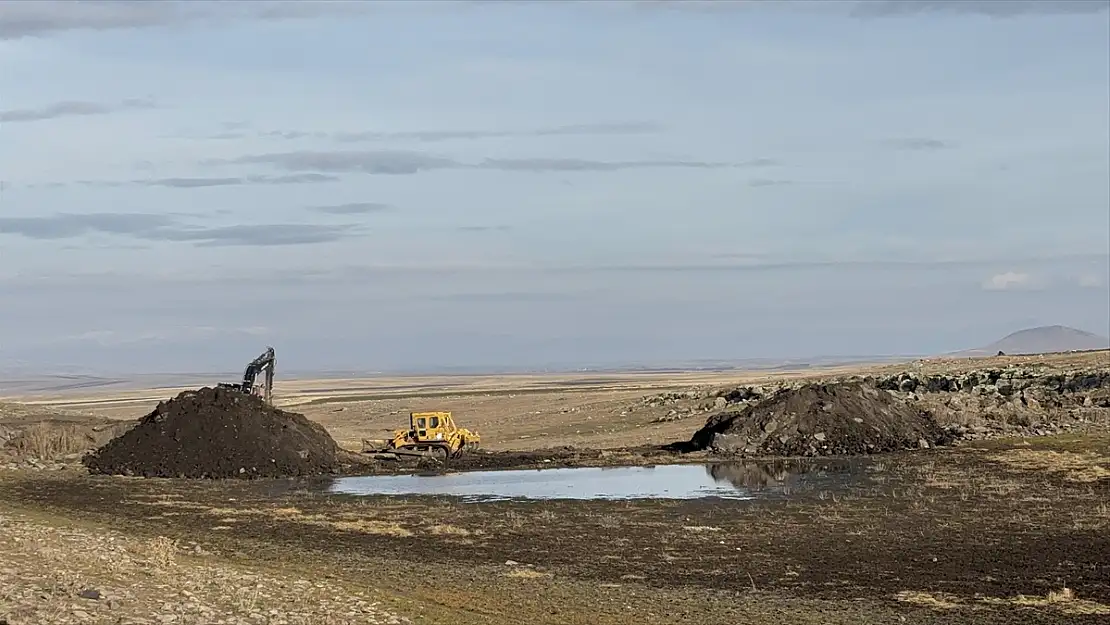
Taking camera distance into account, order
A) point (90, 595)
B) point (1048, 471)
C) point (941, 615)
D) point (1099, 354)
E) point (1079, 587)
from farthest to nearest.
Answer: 1. point (1099, 354)
2. point (1048, 471)
3. point (1079, 587)
4. point (941, 615)
5. point (90, 595)

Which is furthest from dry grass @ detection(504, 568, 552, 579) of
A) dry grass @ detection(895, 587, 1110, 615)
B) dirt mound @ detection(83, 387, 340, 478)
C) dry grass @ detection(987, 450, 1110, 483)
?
dirt mound @ detection(83, 387, 340, 478)

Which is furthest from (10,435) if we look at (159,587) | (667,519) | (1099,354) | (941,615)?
(1099,354)

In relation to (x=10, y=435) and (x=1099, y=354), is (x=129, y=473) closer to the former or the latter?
(x=10, y=435)

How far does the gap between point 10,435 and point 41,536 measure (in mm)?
24674

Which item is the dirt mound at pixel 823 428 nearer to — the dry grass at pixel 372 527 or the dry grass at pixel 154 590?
the dry grass at pixel 372 527

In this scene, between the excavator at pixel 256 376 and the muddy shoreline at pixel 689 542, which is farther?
the excavator at pixel 256 376

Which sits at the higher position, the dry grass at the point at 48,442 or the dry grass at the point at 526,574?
the dry grass at the point at 48,442

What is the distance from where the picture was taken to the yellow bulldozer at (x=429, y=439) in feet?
154

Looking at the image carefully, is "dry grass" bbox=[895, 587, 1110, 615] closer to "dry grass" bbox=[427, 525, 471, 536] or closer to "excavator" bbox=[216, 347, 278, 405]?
"dry grass" bbox=[427, 525, 471, 536]

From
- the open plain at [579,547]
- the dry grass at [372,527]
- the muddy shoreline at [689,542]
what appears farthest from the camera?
the dry grass at [372,527]

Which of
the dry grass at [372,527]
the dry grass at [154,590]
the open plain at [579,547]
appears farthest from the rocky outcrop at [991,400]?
the dry grass at [154,590]

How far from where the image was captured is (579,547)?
24.5 metres

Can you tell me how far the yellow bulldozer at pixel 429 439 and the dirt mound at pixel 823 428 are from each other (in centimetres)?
860

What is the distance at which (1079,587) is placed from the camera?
1972 cm
